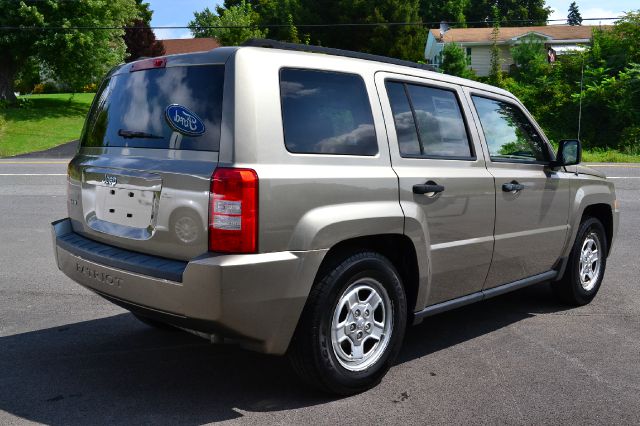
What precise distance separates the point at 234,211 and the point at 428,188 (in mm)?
1362

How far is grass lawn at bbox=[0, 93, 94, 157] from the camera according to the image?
91.7 ft

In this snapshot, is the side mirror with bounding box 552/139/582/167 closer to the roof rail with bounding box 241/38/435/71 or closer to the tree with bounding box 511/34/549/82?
the roof rail with bounding box 241/38/435/71

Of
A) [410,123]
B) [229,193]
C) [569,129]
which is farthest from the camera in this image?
[569,129]

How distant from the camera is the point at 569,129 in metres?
37.0

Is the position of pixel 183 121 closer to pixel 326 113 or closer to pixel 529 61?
pixel 326 113

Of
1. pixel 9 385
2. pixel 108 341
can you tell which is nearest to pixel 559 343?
pixel 108 341

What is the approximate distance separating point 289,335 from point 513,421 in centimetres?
125

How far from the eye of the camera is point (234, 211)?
3205 mm

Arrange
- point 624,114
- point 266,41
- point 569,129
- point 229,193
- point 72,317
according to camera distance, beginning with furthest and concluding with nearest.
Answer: point 569,129 → point 624,114 → point 72,317 → point 266,41 → point 229,193

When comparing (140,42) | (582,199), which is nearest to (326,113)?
(582,199)

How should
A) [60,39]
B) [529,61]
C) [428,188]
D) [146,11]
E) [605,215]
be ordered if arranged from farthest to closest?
[146,11], [529,61], [60,39], [605,215], [428,188]

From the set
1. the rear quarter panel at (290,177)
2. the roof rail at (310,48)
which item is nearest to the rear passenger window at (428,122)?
the roof rail at (310,48)

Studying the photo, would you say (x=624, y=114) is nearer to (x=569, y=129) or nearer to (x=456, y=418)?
(x=569, y=129)

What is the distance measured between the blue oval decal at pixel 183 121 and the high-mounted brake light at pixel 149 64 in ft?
1.11
